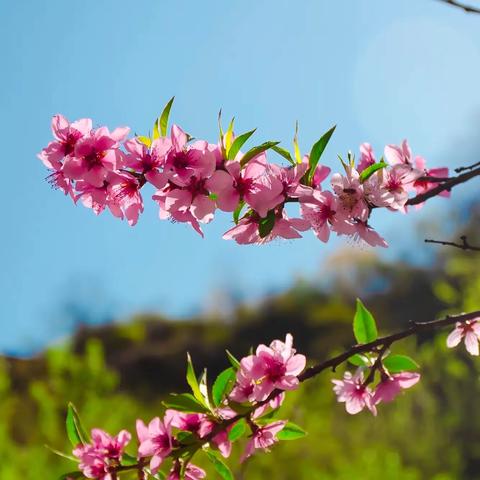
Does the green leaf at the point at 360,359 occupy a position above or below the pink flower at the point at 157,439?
above

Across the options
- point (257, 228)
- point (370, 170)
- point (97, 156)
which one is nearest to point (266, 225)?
point (257, 228)

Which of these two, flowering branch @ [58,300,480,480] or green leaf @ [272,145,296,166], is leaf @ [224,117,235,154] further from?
flowering branch @ [58,300,480,480]

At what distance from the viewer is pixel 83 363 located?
5.58 meters

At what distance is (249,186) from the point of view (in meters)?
1.07

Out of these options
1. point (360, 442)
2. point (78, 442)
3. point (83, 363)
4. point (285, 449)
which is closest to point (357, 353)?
point (78, 442)

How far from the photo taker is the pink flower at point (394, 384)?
46.4 inches

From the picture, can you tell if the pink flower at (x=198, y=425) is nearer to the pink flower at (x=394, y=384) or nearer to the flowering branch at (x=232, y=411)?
the flowering branch at (x=232, y=411)

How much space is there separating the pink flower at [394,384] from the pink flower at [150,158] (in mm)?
Answer: 481

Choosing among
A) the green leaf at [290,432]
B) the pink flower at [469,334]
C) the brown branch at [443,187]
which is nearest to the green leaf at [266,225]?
the brown branch at [443,187]

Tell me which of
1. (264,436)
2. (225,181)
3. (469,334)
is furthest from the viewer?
(469,334)

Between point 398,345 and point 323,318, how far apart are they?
137 inches

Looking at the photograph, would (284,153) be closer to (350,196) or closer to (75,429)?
(350,196)

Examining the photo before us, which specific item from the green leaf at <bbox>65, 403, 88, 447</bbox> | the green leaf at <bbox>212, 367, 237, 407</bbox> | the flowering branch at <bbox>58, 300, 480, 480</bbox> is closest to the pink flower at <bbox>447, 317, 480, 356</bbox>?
the flowering branch at <bbox>58, 300, 480, 480</bbox>

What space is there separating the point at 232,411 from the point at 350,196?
375 mm
